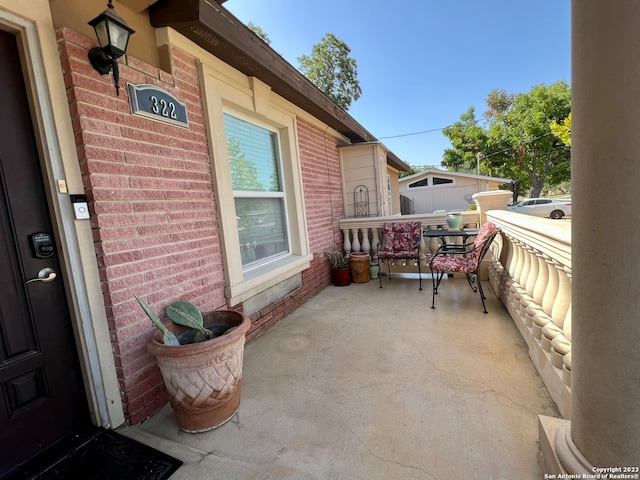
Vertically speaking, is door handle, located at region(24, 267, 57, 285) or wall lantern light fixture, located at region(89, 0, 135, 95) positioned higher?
wall lantern light fixture, located at region(89, 0, 135, 95)

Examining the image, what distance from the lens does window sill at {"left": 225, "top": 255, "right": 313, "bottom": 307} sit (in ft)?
8.03

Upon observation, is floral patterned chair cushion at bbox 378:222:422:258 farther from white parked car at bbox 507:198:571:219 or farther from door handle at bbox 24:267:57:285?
white parked car at bbox 507:198:571:219

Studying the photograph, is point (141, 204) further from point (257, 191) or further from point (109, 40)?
point (257, 191)

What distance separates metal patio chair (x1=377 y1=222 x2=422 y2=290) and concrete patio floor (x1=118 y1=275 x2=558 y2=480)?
4.69ft

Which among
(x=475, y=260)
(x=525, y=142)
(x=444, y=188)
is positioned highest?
(x=525, y=142)

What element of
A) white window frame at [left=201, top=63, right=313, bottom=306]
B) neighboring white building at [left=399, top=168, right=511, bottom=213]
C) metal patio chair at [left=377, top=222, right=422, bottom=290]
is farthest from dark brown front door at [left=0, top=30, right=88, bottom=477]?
neighboring white building at [left=399, top=168, right=511, bottom=213]

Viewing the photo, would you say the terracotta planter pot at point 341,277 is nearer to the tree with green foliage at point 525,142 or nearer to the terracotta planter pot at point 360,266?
the terracotta planter pot at point 360,266

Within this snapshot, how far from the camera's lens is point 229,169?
2.48 meters

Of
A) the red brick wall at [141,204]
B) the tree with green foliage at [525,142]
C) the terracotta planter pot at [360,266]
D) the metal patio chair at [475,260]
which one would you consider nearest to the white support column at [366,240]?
the terracotta planter pot at [360,266]

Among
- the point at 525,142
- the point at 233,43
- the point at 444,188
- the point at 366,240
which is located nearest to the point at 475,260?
the point at 366,240

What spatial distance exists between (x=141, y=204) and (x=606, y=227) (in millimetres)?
2193


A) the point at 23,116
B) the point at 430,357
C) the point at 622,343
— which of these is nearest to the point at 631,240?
the point at 622,343

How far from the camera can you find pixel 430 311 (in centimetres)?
315

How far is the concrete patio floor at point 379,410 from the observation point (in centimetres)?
131
